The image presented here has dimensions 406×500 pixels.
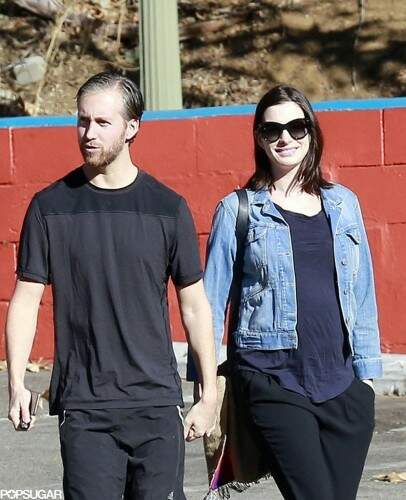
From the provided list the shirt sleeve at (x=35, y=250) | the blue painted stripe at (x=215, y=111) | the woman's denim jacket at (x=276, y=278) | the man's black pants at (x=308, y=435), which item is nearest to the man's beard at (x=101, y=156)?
the shirt sleeve at (x=35, y=250)

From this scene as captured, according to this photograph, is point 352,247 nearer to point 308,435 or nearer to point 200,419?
point 308,435

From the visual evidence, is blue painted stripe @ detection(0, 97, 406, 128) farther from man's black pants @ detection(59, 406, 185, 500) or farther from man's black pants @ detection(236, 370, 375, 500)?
man's black pants @ detection(59, 406, 185, 500)

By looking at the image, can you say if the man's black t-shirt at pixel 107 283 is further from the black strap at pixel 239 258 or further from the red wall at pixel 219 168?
the red wall at pixel 219 168

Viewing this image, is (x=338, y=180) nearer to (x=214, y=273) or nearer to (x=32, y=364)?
(x=32, y=364)

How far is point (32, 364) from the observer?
10086 millimetres

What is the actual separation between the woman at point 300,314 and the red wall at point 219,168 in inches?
179

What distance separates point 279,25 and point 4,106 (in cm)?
286

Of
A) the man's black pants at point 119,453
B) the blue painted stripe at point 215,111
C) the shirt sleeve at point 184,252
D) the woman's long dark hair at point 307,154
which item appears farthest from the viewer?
the blue painted stripe at point 215,111

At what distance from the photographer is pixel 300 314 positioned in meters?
4.73

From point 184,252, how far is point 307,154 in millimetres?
736

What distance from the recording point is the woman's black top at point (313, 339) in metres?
4.72

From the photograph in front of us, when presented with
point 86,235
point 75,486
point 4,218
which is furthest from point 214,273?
point 4,218

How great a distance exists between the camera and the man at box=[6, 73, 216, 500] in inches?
171

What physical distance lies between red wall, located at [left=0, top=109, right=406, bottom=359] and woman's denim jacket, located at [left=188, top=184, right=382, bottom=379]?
14.9 feet
